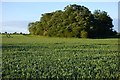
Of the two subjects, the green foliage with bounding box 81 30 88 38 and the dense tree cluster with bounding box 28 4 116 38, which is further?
the dense tree cluster with bounding box 28 4 116 38

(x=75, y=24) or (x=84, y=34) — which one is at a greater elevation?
(x=75, y=24)

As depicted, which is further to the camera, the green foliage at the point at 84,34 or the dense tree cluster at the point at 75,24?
the dense tree cluster at the point at 75,24

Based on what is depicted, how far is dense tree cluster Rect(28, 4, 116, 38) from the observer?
→ 64688 mm

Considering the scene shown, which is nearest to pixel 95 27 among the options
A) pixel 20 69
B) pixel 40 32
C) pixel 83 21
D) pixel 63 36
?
pixel 83 21

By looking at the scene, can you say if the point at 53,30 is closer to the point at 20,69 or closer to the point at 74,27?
the point at 74,27

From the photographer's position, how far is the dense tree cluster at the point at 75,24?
212 feet

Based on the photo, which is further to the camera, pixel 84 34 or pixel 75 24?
pixel 75 24

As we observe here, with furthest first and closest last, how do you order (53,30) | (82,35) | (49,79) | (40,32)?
(40,32), (53,30), (82,35), (49,79)

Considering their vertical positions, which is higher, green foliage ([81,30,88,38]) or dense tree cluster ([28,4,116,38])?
dense tree cluster ([28,4,116,38])

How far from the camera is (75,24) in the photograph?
65.9m

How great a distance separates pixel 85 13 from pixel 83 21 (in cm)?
316

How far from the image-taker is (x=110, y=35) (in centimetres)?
6969

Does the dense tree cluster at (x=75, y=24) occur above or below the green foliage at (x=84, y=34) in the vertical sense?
above

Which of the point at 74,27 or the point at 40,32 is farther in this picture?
the point at 40,32
